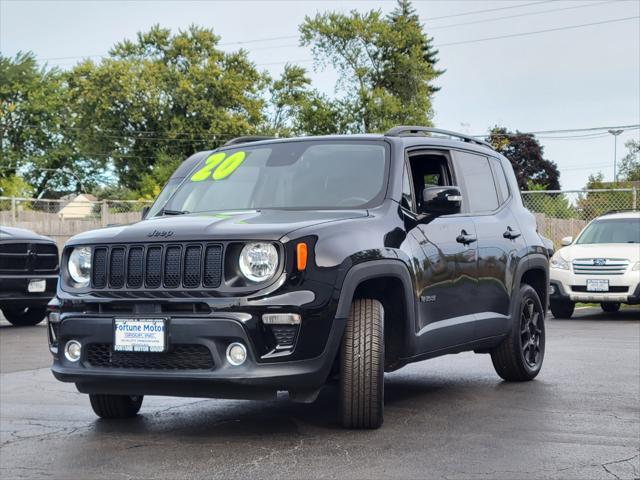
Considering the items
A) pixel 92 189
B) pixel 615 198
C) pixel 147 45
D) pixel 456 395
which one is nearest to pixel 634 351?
pixel 456 395

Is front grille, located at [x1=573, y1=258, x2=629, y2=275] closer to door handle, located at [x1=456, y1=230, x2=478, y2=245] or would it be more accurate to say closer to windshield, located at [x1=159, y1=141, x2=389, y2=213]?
door handle, located at [x1=456, y1=230, x2=478, y2=245]

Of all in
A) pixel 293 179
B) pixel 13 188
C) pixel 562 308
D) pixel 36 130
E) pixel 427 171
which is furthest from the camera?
pixel 36 130

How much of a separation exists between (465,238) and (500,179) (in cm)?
135

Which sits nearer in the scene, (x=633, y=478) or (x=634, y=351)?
(x=633, y=478)

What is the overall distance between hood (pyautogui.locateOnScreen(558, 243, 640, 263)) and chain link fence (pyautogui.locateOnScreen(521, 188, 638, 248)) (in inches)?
204

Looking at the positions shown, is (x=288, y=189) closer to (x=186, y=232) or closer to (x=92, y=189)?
(x=186, y=232)

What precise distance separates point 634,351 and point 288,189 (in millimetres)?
5649

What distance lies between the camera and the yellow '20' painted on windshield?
7.70 meters

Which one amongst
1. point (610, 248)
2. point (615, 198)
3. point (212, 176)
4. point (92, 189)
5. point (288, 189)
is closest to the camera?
point (288, 189)

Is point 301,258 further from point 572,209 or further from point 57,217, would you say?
point 57,217

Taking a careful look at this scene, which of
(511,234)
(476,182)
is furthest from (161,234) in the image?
(511,234)

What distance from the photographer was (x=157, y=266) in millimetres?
6168

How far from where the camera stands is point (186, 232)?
6160 millimetres

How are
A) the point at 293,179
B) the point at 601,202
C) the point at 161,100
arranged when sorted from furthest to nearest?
the point at 161,100
the point at 601,202
the point at 293,179
